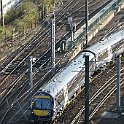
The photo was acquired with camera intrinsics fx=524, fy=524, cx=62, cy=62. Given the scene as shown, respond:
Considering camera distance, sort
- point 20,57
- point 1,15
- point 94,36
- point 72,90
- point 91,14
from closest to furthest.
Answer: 1. point 72,90
2. point 20,57
3. point 94,36
4. point 1,15
5. point 91,14

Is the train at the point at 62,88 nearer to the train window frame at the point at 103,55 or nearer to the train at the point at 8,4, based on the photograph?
the train window frame at the point at 103,55

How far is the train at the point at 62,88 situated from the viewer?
20.5 metres

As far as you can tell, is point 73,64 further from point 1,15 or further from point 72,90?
point 1,15

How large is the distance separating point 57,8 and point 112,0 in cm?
498

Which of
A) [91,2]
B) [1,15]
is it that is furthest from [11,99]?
[91,2]

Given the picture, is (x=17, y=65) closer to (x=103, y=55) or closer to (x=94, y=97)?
(x=103, y=55)

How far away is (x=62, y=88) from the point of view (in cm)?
2152

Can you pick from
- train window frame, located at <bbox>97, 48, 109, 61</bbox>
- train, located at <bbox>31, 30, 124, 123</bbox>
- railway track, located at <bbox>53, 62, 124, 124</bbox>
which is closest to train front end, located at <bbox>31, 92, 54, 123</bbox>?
train, located at <bbox>31, 30, 124, 123</bbox>

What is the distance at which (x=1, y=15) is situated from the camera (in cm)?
3684

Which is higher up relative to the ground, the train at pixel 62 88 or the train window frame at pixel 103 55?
the train window frame at pixel 103 55

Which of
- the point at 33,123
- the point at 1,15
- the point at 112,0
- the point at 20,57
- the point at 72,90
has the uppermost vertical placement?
the point at 112,0

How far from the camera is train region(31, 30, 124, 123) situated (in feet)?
67.4

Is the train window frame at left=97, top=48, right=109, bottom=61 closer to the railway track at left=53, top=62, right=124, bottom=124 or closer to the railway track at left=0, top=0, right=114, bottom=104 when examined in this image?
the railway track at left=53, top=62, right=124, bottom=124

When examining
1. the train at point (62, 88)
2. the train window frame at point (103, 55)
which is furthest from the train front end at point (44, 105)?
the train window frame at point (103, 55)
